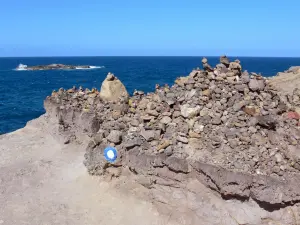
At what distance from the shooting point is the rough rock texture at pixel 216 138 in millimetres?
11023

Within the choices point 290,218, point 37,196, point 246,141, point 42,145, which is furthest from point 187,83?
point 42,145

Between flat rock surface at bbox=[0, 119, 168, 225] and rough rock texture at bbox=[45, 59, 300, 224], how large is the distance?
0.86 meters

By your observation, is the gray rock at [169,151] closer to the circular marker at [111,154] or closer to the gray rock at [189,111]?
the gray rock at [189,111]

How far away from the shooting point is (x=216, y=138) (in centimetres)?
1209

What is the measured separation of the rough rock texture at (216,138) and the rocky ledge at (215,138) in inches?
1.1

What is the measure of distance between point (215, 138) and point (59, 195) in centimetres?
645

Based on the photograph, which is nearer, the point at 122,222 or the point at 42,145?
the point at 122,222

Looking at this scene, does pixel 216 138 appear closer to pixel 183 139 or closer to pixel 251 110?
pixel 183 139

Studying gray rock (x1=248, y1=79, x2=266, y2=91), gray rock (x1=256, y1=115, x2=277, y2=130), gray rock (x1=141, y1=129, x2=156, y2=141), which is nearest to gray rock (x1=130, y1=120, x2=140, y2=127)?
gray rock (x1=141, y1=129, x2=156, y2=141)

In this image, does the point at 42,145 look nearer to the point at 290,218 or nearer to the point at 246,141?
the point at 246,141

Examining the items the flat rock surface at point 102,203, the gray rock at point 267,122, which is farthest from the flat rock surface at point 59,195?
the gray rock at point 267,122

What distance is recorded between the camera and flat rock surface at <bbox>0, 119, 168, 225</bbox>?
12297mm

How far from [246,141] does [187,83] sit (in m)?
3.73

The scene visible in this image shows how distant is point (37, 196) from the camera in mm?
13914
